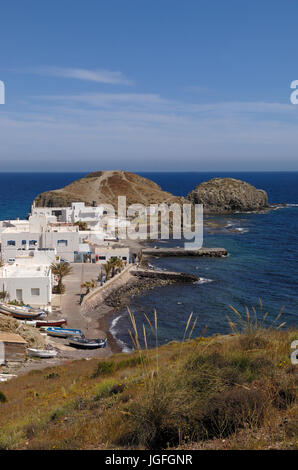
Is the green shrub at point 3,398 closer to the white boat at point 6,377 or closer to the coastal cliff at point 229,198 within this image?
the white boat at point 6,377

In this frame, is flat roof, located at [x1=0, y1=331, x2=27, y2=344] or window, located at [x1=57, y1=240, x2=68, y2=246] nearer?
flat roof, located at [x1=0, y1=331, x2=27, y2=344]

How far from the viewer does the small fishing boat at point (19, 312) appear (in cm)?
2870

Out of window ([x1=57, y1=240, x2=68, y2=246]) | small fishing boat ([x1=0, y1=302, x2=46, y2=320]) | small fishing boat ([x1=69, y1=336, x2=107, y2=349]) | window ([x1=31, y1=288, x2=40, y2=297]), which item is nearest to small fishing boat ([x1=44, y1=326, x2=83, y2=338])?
small fishing boat ([x1=69, y1=336, x2=107, y2=349])

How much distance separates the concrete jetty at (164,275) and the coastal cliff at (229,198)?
64200mm

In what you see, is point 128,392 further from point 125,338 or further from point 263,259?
point 263,259

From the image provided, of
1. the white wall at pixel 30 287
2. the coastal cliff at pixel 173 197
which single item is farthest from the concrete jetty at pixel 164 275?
the coastal cliff at pixel 173 197

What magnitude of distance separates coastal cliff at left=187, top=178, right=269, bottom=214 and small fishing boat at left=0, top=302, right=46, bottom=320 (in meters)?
85.5

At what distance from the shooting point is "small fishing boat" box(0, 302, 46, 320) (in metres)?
28.7

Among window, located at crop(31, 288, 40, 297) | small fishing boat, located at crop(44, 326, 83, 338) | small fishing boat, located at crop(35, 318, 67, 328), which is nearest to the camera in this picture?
small fishing boat, located at crop(44, 326, 83, 338)

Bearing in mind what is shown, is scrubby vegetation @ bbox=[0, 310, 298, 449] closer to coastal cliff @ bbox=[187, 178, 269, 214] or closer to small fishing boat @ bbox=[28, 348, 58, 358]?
small fishing boat @ bbox=[28, 348, 58, 358]

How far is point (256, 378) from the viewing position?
335 inches

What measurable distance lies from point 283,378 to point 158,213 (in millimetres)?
86426

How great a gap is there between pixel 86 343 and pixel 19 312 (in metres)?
5.49

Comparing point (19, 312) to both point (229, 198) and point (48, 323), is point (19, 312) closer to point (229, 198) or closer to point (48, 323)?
point (48, 323)
